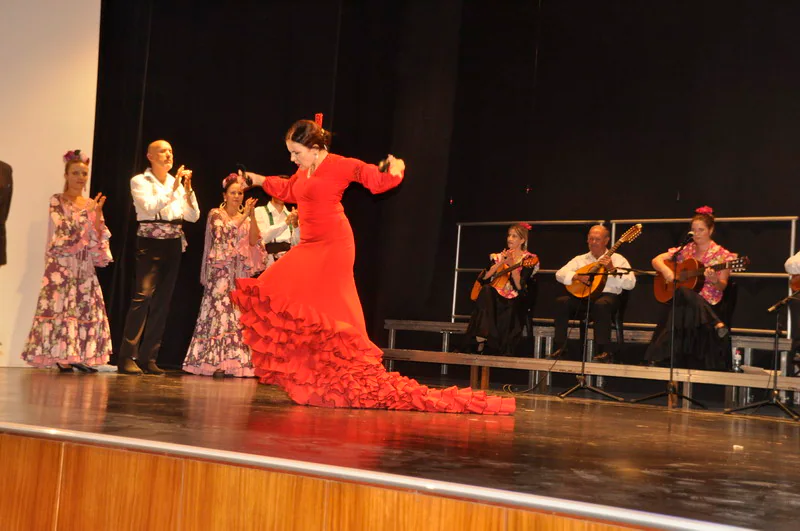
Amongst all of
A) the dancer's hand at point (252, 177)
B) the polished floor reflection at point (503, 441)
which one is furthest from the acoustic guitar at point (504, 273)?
the dancer's hand at point (252, 177)

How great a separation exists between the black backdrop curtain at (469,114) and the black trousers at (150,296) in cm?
46

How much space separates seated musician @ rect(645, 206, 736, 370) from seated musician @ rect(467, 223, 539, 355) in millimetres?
1135

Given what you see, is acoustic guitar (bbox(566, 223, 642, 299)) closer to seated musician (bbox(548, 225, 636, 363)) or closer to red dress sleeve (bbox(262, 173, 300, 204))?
seated musician (bbox(548, 225, 636, 363))

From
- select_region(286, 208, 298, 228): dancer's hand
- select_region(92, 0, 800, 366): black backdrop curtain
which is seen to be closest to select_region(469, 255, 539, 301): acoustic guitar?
select_region(92, 0, 800, 366): black backdrop curtain

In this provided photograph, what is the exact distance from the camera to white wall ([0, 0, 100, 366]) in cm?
609

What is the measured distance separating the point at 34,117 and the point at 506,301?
3.75 m

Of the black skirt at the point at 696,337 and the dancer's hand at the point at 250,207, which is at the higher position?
the dancer's hand at the point at 250,207

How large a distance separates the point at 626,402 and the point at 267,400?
9.01ft

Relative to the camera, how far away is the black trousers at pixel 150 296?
648 centimetres

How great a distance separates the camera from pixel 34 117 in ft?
20.5

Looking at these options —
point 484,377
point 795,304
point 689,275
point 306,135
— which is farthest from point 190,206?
point 795,304

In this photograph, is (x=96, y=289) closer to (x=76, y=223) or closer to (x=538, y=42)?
(x=76, y=223)

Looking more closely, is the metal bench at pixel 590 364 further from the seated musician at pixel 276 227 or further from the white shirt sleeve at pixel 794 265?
the seated musician at pixel 276 227

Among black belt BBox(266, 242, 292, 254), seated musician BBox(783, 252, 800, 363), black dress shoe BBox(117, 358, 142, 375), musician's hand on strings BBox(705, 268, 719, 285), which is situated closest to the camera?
seated musician BBox(783, 252, 800, 363)
